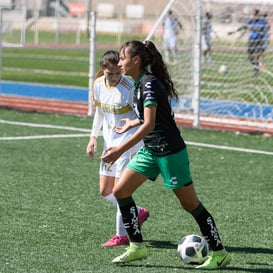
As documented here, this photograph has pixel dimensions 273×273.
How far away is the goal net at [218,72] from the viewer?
16.3 metres

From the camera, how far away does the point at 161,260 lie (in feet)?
24.2

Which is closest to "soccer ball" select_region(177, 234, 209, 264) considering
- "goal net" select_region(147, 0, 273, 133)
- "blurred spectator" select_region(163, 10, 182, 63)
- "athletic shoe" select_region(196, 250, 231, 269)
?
"athletic shoe" select_region(196, 250, 231, 269)

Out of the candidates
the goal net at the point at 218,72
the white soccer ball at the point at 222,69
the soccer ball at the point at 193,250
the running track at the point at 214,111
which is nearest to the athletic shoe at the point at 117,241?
the soccer ball at the point at 193,250

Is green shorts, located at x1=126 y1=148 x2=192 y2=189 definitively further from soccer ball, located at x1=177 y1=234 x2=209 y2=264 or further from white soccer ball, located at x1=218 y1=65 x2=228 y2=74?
white soccer ball, located at x1=218 y1=65 x2=228 y2=74

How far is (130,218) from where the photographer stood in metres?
7.25

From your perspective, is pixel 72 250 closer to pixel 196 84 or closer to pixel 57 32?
pixel 196 84

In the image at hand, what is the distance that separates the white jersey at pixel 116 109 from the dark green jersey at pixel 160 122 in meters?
0.92

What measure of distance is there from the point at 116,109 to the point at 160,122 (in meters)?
1.07

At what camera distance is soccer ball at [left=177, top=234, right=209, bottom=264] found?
7078 millimetres

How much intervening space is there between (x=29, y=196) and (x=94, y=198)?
0.67m

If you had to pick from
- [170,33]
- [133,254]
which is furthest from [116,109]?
[170,33]

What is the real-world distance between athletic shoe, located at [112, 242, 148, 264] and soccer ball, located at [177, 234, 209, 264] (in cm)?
29

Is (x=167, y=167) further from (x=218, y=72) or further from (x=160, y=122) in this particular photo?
(x=218, y=72)

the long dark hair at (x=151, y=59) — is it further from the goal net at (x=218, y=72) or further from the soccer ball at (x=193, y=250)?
the goal net at (x=218, y=72)
